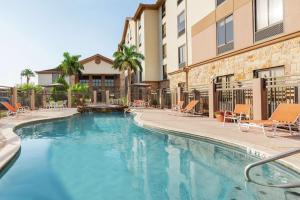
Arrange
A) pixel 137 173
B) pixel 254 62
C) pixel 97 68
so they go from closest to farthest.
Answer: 1. pixel 137 173
2. pixel 254 62
3. pixel 97 68

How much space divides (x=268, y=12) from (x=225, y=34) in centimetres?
402

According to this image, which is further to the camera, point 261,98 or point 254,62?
point 254,62

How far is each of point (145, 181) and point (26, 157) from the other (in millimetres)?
4240

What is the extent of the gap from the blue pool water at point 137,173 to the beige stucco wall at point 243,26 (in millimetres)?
7217

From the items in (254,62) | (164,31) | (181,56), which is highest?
(164,31)

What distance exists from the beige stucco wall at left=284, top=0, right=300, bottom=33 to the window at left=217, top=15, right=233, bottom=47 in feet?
15.5

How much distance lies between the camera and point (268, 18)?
13.5m

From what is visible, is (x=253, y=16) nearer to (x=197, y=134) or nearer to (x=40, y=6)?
(x=197, y=134)

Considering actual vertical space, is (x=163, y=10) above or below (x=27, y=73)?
above

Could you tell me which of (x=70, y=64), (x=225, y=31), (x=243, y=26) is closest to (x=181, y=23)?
(x=225, y=31)

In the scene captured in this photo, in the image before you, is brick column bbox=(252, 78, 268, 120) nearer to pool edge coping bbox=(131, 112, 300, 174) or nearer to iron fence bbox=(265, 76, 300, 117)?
iron fence bbox=(265, 76, 300, 117)

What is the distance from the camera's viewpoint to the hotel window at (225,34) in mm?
16859

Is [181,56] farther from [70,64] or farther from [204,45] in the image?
[70,64]

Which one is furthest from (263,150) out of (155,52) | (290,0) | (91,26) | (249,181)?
(155,52)
